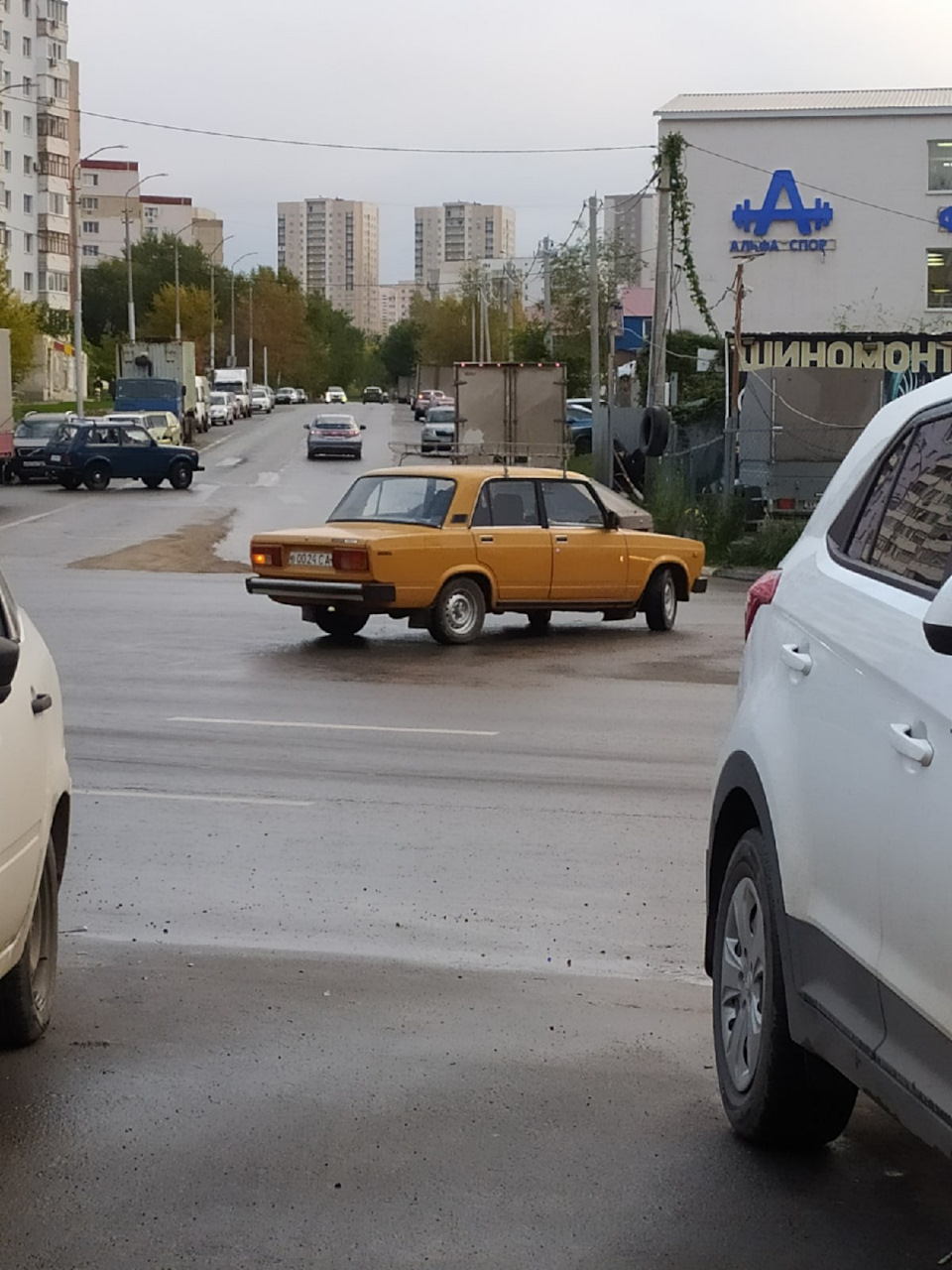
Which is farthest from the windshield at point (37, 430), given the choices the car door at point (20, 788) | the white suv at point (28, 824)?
the car door at point (20, 788)

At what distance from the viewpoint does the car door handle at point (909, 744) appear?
3.53m

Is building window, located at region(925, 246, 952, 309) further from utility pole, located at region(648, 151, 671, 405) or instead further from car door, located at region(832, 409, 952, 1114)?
car door, located at region(832, 409, 952, 1114)

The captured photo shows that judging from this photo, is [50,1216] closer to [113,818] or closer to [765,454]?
[113,818]

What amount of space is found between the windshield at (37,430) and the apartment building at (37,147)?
64481 millimetres

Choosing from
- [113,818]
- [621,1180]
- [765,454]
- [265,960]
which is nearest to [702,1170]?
[621,1180]

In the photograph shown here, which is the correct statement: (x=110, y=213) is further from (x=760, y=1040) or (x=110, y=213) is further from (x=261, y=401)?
(x=760, y=1040)

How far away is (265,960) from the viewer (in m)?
6.59

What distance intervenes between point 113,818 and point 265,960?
265 centimetres

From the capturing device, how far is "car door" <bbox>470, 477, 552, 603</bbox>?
17188 millimetres

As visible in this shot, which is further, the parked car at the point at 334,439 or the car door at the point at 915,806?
the parked car at the point at 334,439

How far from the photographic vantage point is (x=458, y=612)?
1703cm

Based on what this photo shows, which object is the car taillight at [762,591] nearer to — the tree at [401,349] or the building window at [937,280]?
the building window at [937,280]

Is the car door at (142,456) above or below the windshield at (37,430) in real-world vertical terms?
below

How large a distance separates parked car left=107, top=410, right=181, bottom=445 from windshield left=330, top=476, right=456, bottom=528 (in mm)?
35994
